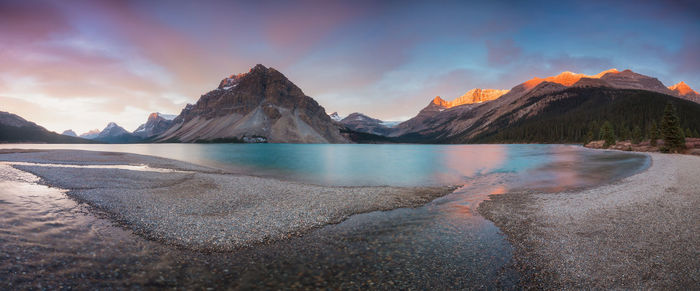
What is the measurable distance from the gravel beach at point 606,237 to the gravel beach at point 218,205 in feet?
26.0

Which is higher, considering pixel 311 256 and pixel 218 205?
pixel 218 205

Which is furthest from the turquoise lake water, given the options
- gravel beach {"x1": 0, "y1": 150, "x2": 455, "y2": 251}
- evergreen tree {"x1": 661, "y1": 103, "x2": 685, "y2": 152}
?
gravel beach {"x1": 0, "y1": 150, "x2": 455, "y2": 251}

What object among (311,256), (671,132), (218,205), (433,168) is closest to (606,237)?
(311,256)

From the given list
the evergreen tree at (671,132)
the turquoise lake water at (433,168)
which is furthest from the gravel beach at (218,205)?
the evergreen tree at (671,132)

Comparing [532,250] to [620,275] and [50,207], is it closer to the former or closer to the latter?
[620,275]

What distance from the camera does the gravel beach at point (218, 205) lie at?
13477 mm

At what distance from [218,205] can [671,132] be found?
96680mm

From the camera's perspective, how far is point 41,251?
35.6 ft

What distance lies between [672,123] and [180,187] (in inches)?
3793

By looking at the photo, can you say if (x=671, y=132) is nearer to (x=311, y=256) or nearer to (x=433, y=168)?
(x=433, y=168)

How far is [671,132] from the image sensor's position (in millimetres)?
65062

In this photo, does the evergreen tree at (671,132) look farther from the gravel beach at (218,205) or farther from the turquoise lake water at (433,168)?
the gravel beach at (218,205)

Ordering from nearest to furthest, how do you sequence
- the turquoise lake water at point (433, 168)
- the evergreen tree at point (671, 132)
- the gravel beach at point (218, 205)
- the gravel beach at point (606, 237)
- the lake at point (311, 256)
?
the gravel beach at point (606, 237) < the lake at point (311, 256) < the gravel beach at point (218, 205) < the turquoise lake water at point (433, 168) < the evergreen tree at point (671, 132)

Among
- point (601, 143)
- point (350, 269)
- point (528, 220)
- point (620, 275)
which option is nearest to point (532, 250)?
point (620, 275)
